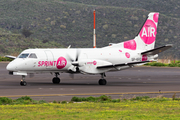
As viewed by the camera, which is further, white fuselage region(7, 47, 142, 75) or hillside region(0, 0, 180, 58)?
hillside region(0, 0, 180, 58)

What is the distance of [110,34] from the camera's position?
97.7 m

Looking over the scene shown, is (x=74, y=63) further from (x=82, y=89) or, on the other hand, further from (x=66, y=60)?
(x=82, y=89)

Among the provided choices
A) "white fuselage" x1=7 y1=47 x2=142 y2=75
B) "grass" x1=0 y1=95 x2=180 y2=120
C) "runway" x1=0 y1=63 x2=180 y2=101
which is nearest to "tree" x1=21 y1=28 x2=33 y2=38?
"runway" x1=0 y1=63 x2=180 y2=101

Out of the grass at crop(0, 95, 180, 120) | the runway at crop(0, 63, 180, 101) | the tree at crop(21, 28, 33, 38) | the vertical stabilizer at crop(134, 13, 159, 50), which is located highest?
the tree at crop(21, 28, 33, 38)

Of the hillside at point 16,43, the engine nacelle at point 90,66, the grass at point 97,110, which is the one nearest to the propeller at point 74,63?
the engine nacelle at point 90,66

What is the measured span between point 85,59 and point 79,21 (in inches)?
3020

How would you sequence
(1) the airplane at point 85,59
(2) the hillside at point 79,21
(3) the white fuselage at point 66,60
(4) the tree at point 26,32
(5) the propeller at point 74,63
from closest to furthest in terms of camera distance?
1. (3) the white fuselage at point 66,60
2. (1) the airplane at point 85,59
3. (5) the propeller at point 74,63
4. (4) the tree at point 26,32
5. (2) the hillside at point 79,21

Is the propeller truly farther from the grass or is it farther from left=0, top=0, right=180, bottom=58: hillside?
left=0, top=0, right=180, bottom=58: hillside

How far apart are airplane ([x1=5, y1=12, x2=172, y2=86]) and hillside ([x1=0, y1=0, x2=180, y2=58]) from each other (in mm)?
57541

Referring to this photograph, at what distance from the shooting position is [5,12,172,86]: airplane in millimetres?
26016

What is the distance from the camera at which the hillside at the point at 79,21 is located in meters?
94.2

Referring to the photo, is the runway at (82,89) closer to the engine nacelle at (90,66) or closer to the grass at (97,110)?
the engine nacelle at (90,66)

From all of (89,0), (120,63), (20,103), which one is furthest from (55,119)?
(89,0)

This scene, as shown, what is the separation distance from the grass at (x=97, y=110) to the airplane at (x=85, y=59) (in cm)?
1039
